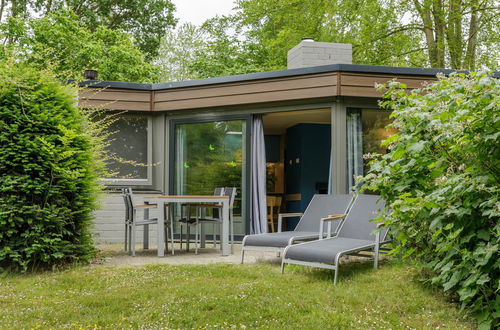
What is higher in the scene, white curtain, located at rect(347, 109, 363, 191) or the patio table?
white curtain, located at rect(347, 109, 363, 191)

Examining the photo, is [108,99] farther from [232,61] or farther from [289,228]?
[232,61]

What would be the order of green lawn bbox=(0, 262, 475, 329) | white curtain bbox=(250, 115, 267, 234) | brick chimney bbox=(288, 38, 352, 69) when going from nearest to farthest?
green lawn bbox=(0, 262, 475, 329)
white curtain bbox=(250, 115, 267, 234)
brick chimney bbox=(288, 38, 352, 69)

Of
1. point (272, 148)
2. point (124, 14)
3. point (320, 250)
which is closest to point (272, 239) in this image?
point (320, 250)

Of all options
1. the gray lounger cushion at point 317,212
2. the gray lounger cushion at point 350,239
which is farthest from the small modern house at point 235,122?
the gray lounger cushion at point 350,239

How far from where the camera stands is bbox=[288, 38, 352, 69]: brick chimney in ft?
30.0

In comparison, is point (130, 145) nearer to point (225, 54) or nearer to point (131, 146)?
point (131, 146)

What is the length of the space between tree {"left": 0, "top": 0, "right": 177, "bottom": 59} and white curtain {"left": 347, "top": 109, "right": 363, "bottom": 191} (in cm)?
1428

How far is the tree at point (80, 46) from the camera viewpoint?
17.5 meters

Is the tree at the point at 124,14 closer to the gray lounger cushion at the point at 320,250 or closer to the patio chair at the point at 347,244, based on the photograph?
the patio chair at the point at 347,244

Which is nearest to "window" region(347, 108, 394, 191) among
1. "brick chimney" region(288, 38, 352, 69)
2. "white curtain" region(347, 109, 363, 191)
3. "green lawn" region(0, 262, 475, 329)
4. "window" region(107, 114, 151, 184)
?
"white curtain" region(347, 109, 363, 191)

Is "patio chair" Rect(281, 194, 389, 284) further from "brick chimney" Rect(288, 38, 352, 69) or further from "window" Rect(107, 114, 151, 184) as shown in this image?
"window" Rect(107, 114, 151, 184)

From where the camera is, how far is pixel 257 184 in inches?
351

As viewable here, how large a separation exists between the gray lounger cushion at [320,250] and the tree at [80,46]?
43.7ft

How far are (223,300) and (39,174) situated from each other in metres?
2.69
